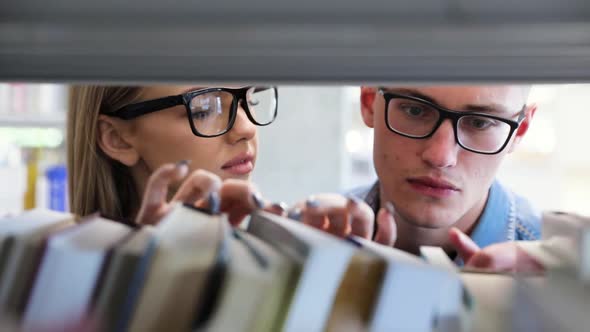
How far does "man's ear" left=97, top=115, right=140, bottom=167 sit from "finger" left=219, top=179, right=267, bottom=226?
2.01ft

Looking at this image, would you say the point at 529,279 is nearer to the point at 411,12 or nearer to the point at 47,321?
the point at 411,12

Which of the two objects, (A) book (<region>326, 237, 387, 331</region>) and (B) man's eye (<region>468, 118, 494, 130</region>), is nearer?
(A) book (<region>326, 237, 387, 331</region>)

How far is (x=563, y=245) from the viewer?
0.43m

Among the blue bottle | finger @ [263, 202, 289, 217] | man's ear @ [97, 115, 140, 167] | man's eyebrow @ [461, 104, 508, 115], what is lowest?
the blue bottle

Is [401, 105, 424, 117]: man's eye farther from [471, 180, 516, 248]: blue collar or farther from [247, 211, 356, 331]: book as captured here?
[247, 211, 356, 331]: book

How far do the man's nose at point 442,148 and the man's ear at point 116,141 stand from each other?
0.60 meters

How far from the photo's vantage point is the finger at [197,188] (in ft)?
1.85

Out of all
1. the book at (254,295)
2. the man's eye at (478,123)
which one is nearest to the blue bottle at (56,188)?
the man's eye at (478,123)

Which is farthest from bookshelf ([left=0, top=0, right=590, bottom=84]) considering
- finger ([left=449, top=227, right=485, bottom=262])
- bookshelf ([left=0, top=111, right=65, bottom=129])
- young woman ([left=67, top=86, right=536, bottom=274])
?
bookshelf ([left=0, top=111, right=65, bottom=129])

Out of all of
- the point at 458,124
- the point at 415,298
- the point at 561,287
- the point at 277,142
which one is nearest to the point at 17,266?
the point at 415,298

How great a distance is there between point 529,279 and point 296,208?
0.70ft

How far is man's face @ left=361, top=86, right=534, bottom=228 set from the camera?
112 cm

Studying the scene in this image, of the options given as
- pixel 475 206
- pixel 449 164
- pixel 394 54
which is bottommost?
pixel 475 206

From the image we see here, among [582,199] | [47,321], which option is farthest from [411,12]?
[582,199]
